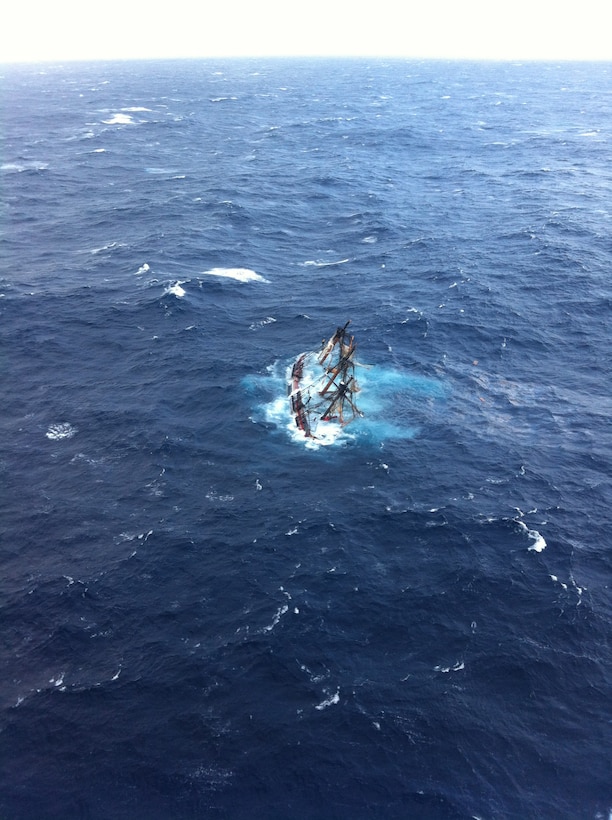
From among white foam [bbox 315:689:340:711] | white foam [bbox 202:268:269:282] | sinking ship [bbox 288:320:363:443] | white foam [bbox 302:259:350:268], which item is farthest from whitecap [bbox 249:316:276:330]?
white foam [bbox 315:689:340:711]

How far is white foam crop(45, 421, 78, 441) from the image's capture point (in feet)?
341

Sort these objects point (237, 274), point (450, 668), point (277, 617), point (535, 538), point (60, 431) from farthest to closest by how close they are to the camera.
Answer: point (237, 274) < point (60, 431) < point (535, 538) < point (277, 617) < point (450, 668)

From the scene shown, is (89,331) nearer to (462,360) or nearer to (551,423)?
→ (462,360)

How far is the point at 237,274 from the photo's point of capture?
15750 centimetres

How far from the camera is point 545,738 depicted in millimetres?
66375

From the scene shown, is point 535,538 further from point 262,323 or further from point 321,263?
point 321,263

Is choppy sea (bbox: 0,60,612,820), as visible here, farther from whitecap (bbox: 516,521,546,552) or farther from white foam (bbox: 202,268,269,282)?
white foam (bbox: 202,268,269,282)

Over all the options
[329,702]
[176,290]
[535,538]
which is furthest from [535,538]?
[176,290]

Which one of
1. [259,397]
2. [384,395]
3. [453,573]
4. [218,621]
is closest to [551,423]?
[384,395]

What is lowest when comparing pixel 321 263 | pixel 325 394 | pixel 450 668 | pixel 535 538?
pixel 450 668

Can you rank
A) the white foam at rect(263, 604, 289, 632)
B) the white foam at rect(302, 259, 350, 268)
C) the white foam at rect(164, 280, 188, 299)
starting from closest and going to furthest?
1. the white foam at rect(263, 604, 289, 632)
2. the white foam at rect(164, 280, 188, 299)
3. the white foam at rect(302, 259, 350, 268)

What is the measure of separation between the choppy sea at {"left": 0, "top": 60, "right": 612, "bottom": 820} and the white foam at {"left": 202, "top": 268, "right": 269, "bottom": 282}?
1.78 m

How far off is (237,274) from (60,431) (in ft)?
222

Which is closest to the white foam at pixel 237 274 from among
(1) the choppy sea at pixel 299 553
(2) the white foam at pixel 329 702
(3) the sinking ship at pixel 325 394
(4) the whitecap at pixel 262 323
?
(1) the choppy sea at pixel 299 553
